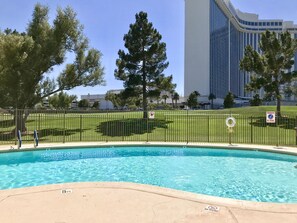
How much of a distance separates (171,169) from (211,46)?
134 metres

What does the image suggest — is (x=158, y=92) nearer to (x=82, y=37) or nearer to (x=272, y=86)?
(x=82, y=37)

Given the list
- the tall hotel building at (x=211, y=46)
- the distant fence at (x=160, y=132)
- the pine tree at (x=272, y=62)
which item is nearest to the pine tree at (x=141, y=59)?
the distant fence at (x=160, y=132)

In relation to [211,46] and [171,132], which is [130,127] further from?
[211,46]

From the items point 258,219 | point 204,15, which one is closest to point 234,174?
point 258,219

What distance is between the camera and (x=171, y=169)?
13.1 metres

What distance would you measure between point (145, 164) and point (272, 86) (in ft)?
81.5

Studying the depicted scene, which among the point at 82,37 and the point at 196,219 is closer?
the point at 196,219

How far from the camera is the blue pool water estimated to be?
10059 millimetres

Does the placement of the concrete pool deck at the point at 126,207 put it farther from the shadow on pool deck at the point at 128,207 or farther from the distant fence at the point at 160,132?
the distant fence at the point at 160,132

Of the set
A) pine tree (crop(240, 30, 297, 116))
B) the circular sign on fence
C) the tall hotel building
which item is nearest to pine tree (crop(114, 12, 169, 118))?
pine tree (crop(240, 30, 297, 116))

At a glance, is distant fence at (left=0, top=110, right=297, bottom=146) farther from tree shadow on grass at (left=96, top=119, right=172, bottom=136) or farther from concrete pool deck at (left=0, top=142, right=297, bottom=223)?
concrete pool deck at (left=0, top=142, right=297, bottom=223)

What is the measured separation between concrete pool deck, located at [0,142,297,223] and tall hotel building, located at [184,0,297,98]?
439 feet

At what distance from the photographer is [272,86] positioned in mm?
34469

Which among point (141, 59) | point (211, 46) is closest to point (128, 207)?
point (141, 59)
